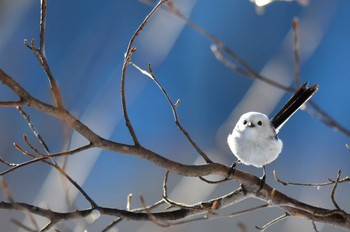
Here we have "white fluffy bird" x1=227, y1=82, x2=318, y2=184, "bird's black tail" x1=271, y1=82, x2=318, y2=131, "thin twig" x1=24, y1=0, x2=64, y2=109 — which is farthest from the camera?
"white fluffy bird" x1=227, y1=82, x2=318, y2=184

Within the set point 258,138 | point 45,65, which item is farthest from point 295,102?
point 45,65

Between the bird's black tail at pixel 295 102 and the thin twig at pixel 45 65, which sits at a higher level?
the bird's black tail at pixel 295 102

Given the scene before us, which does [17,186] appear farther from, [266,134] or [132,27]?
[266,134]

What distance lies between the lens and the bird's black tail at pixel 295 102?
4.15 feet

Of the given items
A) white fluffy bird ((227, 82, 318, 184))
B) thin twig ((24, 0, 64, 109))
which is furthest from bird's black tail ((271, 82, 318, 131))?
thin twig ((24, 0, 64, 109))

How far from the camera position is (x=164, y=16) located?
176 cm

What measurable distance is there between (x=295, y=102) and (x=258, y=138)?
218 mm

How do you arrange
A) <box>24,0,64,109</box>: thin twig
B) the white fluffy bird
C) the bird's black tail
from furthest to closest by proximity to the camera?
the white fluffy bird, the bird's black tail, <box>24,0,64,109</box>: thin twig

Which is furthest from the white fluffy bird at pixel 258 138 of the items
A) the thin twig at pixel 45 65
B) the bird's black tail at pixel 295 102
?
the thin twig at pixel 45 65

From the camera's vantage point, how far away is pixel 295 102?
1329 mm

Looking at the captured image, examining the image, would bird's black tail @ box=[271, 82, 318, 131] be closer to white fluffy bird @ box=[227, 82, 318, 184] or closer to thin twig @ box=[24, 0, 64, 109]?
white fluffy bird @ box=[227, 82, 318, 184]

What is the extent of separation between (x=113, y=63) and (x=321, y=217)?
1.84 meters

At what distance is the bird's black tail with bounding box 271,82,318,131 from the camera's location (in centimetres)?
126

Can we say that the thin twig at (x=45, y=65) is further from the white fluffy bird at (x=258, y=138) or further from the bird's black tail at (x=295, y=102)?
the white fluffy bird at (x=258, y=138)
